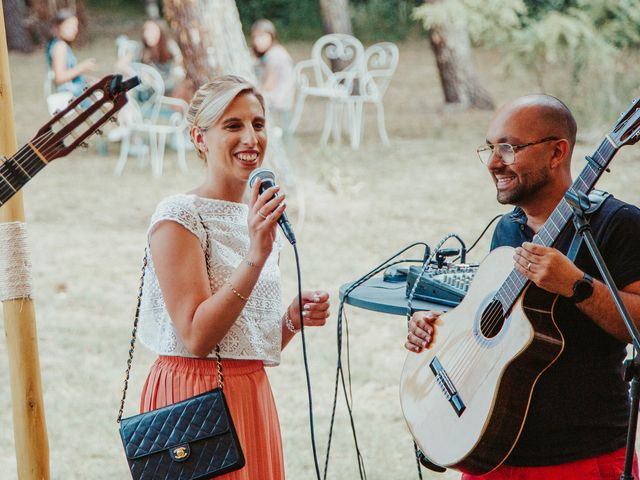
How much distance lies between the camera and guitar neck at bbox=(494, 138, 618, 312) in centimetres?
207

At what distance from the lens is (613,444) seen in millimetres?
2303

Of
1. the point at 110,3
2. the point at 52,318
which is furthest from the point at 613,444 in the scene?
the point at 110,3

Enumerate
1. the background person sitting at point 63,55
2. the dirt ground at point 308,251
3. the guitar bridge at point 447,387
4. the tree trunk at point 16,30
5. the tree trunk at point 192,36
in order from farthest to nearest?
the tree trunk at point 16,30, the background person sitting at point 63,55, the tree trunk at point 192,36, the dirt ground at point 308,251, the guitar bridge at point 447,387

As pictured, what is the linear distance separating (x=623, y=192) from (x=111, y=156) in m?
6.57

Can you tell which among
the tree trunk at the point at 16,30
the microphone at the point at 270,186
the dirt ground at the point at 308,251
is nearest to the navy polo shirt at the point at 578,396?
the microphone at the point at 270,186

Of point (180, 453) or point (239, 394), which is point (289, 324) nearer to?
point (239, 394)

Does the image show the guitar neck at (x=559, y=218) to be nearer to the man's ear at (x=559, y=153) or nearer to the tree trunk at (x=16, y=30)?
the man's ear at (x=559, y=153)

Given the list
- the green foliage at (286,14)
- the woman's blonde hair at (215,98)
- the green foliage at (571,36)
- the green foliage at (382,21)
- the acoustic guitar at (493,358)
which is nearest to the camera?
the acoustic guitar at (493,358)

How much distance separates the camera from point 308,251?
7801 millimetres

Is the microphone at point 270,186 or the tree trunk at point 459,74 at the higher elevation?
the microphone at point 270,186

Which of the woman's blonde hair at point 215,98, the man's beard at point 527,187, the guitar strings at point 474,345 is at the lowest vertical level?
the guitar strings at point 474,345

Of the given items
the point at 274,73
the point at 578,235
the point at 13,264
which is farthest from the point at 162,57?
the point at 578,235

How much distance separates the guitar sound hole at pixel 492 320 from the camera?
2369 mm

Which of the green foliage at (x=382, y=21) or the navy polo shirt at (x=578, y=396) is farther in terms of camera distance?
the green foliage at (x=382, y=21)
